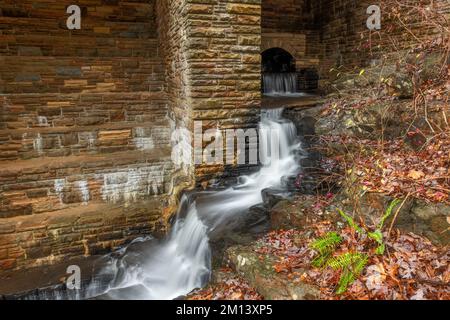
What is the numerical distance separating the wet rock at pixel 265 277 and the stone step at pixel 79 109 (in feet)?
16.8

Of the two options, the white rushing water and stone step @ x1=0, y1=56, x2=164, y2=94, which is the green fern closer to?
the white rushing water

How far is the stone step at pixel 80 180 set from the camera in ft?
Answer: 21.3

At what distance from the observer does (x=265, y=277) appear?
317 cm

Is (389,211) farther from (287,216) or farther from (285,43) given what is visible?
(285,43)

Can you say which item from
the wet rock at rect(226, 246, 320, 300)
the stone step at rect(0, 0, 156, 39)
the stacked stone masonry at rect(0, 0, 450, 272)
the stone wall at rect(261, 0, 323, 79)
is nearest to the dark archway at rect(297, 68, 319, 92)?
the stone wall at rect(261, 0, 323, 79)

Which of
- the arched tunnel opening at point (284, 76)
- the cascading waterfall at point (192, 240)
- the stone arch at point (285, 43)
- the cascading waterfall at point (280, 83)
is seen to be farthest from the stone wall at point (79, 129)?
the arched tunnel opening at point (284, 76)

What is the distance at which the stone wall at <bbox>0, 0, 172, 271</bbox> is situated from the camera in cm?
656

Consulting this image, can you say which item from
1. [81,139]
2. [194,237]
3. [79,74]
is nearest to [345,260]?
[194,237]

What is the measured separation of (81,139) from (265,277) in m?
5.62

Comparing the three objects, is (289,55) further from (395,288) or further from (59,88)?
(395,288)

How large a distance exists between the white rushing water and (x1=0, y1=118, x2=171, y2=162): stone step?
7.43 ft

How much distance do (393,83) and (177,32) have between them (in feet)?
13.0

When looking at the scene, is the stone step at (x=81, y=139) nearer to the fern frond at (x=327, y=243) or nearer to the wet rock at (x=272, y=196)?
the wet rock at (x=272, y=196)
